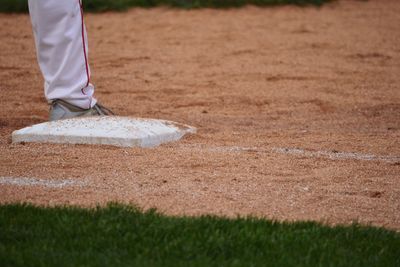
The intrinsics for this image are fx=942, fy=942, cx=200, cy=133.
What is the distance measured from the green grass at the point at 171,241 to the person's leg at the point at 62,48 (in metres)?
2.24

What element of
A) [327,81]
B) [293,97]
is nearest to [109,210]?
[293,97]

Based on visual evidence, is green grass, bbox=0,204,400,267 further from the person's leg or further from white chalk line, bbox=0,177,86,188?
the person's leg

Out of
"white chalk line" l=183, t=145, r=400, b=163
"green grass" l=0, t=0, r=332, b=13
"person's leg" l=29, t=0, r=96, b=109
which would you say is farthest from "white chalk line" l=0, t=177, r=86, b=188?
"green grass" l=0, t=0, r=332, b=13

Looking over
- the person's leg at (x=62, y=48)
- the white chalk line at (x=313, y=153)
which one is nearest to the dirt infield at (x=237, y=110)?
the white chalk line at (x=313, y=153)

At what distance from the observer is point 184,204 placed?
489 centimetres

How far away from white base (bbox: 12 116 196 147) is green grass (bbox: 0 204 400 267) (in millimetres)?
1593

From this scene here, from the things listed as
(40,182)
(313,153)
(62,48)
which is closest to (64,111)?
(62,48)

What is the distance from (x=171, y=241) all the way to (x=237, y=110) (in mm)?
4409

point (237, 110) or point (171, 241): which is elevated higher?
Answer: point (171, 241)

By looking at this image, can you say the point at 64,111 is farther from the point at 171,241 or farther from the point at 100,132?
the point at 171,241

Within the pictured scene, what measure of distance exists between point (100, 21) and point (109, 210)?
8.94m

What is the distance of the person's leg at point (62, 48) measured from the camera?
660cm

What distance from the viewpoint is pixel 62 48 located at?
6.72m

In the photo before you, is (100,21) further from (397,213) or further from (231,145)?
(397,213)
